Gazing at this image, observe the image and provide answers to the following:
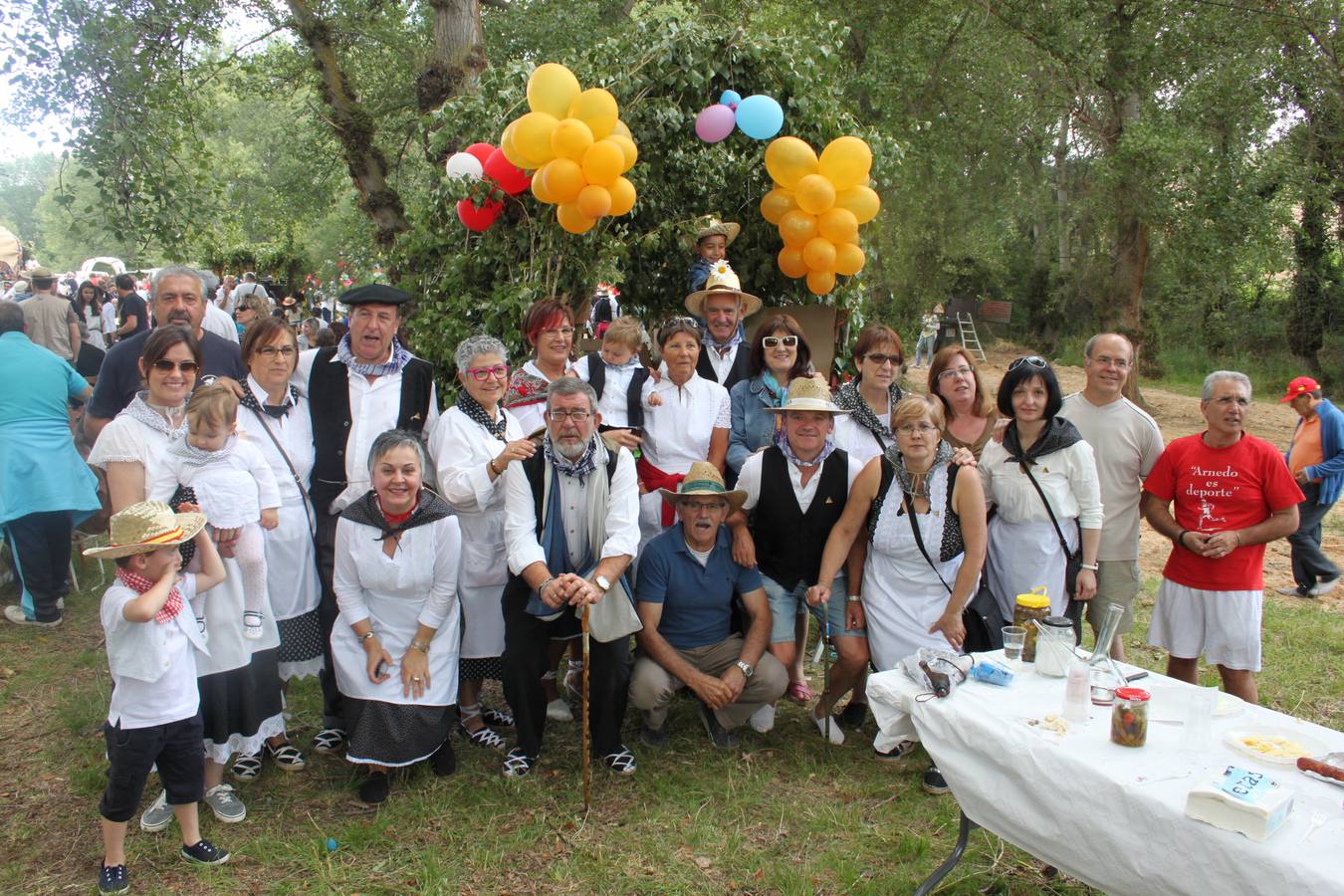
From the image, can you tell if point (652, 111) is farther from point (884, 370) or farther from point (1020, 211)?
point (1020, 211)

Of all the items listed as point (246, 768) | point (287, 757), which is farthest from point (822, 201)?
point (246, 768)

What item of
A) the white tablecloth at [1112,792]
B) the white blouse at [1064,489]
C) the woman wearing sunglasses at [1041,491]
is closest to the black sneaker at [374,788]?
the white tablecloth at [1112,792]

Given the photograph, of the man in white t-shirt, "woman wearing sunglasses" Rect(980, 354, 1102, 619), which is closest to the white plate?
"woman wearing sunglasses" Rect(980, 354, 1102, 619)

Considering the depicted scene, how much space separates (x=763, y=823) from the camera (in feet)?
11.7

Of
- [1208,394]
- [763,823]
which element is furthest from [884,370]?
[763,823]

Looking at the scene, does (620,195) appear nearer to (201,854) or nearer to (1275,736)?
(201,854)

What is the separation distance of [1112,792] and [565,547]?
2.20m

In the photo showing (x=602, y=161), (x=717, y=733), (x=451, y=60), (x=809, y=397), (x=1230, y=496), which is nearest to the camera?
(x=1230, y=496)

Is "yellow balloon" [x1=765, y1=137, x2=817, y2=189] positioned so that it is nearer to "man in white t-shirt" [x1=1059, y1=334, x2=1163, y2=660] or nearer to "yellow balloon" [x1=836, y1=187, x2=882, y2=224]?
"yellow balloon" [x1=836, y1=187, x2=882, y2=224]

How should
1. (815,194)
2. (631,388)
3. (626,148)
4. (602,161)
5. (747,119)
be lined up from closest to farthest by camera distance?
1. (631,388)
2. (602,161)
3. (626,148)
4. (815,194)
5. (747,119)

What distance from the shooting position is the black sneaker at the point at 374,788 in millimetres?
3676

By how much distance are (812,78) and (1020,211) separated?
15.0 metres

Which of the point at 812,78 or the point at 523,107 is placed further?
the point at 812,78

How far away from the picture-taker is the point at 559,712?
14.4 ft
